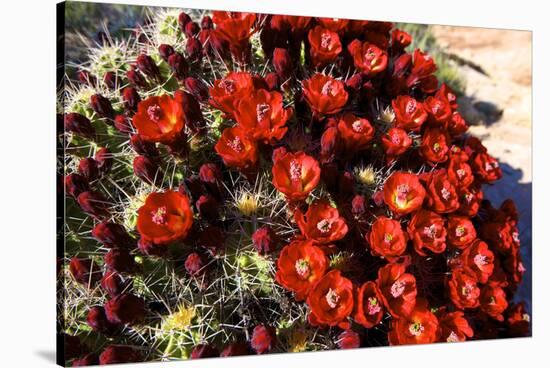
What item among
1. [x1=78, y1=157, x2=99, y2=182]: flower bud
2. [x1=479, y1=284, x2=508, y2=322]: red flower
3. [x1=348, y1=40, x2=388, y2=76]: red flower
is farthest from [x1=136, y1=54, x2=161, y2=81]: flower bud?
[x1=479, y1=284, x2=508, y2=322]: red flower

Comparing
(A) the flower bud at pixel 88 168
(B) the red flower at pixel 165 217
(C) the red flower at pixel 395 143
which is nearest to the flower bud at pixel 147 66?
(A) the flower bud at pixel 88 168

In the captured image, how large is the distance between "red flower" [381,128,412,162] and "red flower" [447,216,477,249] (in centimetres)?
41

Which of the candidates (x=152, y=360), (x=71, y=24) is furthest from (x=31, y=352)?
(x=71, y=24)

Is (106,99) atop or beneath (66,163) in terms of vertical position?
atop

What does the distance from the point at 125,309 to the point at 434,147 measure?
5.48 ft

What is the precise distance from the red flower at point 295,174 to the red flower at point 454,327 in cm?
97

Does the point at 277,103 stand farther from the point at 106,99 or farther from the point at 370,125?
the point at 106,99

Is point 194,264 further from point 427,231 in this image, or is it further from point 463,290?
point 463,290

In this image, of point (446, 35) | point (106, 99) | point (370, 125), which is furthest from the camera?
point (446, 35)

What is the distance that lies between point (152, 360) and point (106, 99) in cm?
111

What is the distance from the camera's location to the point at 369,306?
9.69 feet

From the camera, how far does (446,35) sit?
4.34 metres
